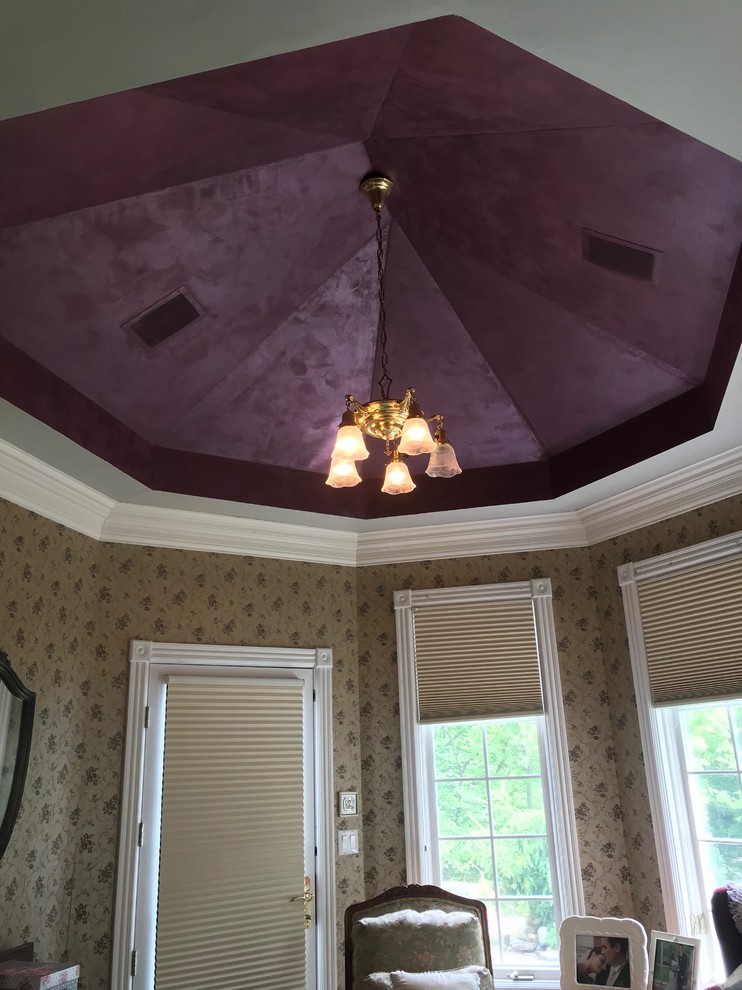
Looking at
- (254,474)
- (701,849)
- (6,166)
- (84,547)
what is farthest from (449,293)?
(701,849)

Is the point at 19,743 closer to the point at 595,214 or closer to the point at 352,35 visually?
the point at 352,35

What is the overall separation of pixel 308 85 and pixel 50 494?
240cm

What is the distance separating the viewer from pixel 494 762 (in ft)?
15.0

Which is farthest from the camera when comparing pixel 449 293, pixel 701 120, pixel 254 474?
pixel 254 474

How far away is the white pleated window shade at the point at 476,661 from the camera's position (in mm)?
4613

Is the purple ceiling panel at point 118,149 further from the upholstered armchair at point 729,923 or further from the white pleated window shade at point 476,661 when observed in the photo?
the upholstered armchair at point 729,923

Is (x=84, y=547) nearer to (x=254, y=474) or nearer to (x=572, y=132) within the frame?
(x=254, y=474)

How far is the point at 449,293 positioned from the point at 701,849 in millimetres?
3141

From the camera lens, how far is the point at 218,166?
9.87 feet

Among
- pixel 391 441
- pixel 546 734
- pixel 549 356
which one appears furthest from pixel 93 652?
pixel 549 356

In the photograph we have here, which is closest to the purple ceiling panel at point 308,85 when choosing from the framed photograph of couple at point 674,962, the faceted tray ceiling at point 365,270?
the faceted tray ceiling at point 365,270

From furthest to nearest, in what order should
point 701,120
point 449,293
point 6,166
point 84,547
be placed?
point 84,547
point 449,293
point 6,166
point 701,120

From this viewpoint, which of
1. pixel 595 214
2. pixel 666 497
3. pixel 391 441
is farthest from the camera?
pixel 666 497

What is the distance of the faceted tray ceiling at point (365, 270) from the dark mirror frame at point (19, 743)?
1.13m
